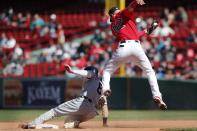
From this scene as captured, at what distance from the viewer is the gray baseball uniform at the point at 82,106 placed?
35.8 ft

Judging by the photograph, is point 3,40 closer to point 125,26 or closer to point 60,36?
point 60,36

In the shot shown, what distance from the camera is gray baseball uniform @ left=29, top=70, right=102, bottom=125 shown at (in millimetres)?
10918

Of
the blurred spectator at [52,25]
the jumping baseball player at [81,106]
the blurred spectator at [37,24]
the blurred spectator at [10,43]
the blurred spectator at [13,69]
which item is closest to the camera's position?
the jumping baseball player at [81,106]

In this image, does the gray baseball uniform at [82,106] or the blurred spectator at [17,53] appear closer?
the gray baseball uniform at [82,106]

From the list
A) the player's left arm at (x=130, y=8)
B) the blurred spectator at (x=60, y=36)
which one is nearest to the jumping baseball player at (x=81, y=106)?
the player's left arm at (x=130, y=8)

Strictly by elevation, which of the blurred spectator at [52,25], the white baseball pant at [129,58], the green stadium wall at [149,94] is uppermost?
the blurred spectator at [52,25]

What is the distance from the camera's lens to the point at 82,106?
36.1 ft

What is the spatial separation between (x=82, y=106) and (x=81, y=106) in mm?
18

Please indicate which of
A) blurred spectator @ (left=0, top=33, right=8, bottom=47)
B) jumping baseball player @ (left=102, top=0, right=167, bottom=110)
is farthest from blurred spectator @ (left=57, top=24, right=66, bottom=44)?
jumping baseball player @ (left=102, top=0, right=167, bottom=110)

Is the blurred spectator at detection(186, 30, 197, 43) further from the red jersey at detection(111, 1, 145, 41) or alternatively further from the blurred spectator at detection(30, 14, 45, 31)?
the red jersey at detection(111, 1, 145, 41)

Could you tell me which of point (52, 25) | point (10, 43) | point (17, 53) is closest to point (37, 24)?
point (52, 25)

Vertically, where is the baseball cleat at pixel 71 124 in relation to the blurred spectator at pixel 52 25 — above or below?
below

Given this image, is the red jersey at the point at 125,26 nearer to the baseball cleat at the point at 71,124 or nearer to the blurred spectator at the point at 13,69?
the baseball cleat at the point at 71,124

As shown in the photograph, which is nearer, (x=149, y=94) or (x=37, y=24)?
(x=149, y=94)
